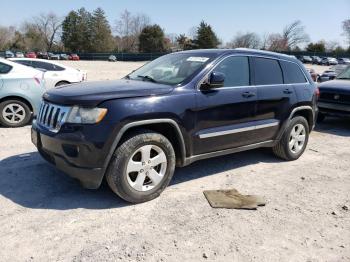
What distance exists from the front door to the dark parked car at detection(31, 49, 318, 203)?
1 centimetres

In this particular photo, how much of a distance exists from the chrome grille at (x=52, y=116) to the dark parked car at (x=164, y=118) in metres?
0.01

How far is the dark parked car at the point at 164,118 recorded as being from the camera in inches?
147

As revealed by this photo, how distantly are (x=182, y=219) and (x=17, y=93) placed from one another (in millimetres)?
5276

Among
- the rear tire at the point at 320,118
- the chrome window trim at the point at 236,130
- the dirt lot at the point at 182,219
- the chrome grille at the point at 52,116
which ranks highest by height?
the chrome grille at the point at 52,116

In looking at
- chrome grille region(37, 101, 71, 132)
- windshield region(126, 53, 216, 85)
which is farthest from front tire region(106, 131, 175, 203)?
windshield region(126, 53, 216, 85)

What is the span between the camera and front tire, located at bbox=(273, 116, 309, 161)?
18.8 ft

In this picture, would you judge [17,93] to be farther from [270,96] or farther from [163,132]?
[270,96]

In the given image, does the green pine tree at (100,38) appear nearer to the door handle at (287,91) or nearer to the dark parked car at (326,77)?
the dark parked car at (326,77)

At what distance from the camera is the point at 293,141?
19.4ft

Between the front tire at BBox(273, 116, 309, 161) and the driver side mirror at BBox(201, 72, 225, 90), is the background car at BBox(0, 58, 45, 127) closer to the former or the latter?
the driver side mirror at BBox(201, 72, 225, 90)

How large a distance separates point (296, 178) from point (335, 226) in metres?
1.42

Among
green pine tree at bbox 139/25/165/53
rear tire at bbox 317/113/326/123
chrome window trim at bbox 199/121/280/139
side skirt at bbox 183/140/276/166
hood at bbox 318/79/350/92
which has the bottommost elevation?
rear tire at bbox 317/113/326/123

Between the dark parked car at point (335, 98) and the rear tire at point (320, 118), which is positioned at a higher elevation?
the dark parked car at point (335, 98)

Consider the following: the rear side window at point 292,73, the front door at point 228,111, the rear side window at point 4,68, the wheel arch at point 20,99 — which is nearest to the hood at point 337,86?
the rear side window at point 292,73
